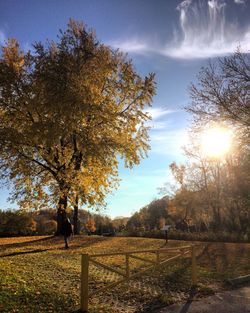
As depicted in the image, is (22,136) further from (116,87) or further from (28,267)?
(28,267)

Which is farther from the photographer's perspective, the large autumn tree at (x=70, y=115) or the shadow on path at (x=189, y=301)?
the large autumn tree at (x=70, y=115)

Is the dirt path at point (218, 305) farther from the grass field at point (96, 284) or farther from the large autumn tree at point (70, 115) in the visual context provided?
the large autumn tree at point (70, 115)

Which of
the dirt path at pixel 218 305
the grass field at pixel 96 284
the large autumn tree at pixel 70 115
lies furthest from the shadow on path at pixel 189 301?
the large autumn tree at pixel 70 115

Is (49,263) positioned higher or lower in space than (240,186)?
lower

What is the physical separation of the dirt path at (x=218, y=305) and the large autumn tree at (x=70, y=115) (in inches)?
418

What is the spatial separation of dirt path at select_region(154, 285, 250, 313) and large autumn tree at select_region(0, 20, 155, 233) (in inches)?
418

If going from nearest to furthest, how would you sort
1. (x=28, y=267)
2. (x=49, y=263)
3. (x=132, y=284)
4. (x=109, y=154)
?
(x=132, y=284) → (x=28, y=267) → (x=49, y=263) → (x=109, y=154)

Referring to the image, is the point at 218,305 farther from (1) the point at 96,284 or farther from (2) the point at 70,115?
(2) the point at 70,115

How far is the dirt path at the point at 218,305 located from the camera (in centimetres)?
684

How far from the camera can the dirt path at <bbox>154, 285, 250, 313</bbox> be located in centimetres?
684

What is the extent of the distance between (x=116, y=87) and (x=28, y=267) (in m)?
14.9

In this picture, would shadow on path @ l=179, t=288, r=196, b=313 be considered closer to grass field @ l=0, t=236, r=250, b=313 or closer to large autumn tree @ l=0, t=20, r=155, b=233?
grass field @ l=0, t=236, r=250, b=313

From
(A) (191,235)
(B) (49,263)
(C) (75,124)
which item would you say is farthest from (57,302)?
(A) (191,235)

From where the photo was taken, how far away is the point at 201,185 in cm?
3747
